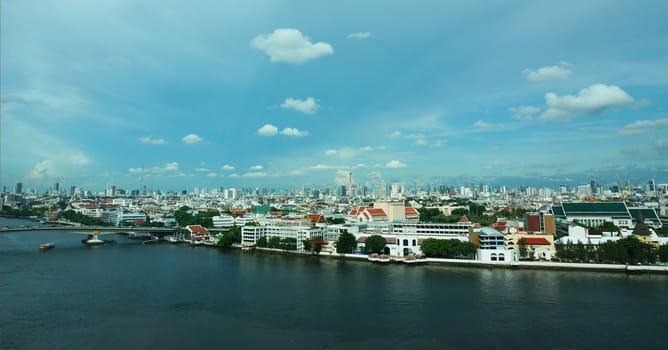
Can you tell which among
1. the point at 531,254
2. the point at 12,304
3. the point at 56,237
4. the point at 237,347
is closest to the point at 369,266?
the point at 531,254

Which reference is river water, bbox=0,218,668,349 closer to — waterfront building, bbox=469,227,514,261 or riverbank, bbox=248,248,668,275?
riverbank, bbox=248,248,668,275

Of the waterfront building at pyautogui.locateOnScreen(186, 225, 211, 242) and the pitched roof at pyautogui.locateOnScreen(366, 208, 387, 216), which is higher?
the pitched roof at pyautogui.locateOnScreen(366, 208, 387, 216)

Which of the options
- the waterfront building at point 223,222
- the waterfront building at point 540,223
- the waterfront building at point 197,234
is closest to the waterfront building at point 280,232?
the waterfront building at point 197,234

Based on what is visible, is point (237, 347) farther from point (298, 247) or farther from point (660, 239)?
point (660, 239)

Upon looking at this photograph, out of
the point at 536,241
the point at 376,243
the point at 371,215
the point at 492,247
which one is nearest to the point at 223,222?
the point at 371,215

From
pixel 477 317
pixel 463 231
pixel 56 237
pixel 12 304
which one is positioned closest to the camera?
pixel 477 317

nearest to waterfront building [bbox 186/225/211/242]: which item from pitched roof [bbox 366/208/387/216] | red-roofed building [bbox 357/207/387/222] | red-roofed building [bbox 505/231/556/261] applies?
red-roofed building [bbox 357/207/387/222]
